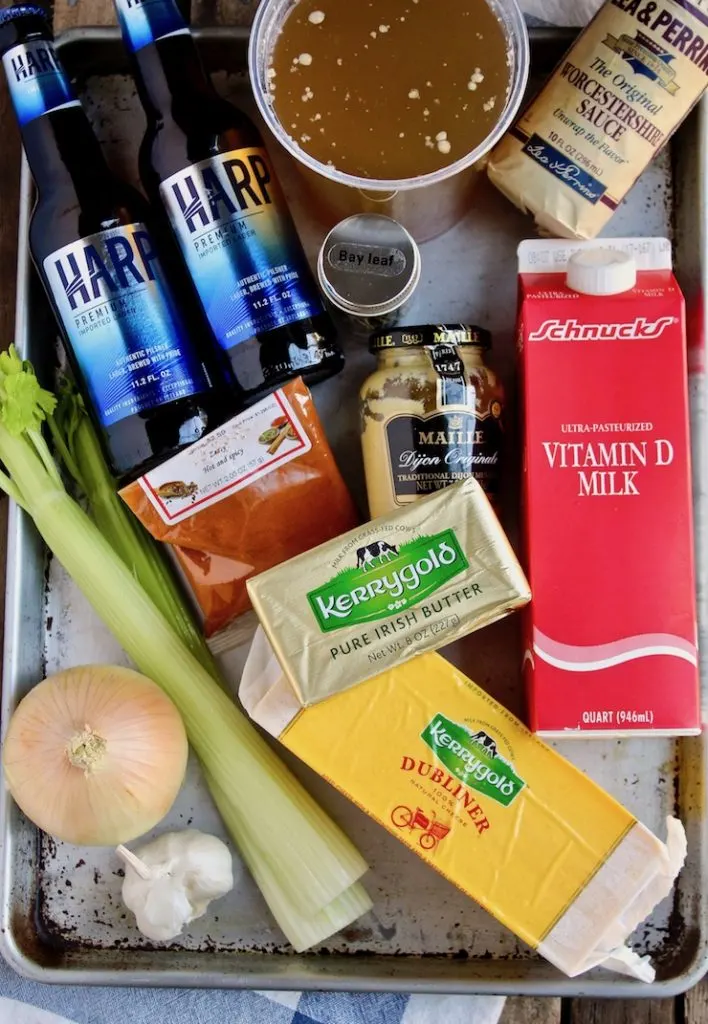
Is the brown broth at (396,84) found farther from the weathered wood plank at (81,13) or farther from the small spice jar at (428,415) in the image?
the weathered wood plank at (81,13)

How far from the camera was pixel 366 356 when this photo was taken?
1.01 metres

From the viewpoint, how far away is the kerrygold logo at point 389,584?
814mm

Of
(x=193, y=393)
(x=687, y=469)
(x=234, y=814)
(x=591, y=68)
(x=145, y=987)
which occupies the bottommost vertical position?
(x=145, y=987)

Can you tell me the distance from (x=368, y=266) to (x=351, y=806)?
0.55 m

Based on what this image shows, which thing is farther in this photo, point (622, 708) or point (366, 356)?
point (366, 356)

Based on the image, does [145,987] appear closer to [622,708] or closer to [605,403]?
[622,708]

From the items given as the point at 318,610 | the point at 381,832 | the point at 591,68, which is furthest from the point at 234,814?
the point at 591,68

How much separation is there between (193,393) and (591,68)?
494 millimetres

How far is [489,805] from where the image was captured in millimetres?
847

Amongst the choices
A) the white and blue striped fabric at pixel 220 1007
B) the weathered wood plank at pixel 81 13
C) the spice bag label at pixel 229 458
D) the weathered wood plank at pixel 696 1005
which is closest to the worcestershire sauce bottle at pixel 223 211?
the spice bag label at pixel 229 458

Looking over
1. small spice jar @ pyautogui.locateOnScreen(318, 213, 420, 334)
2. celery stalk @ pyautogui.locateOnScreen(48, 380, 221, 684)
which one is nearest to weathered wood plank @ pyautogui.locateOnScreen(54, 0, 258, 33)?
small spice jar @ pyautogui.locateOnScreen(318, 213, 420, 334)

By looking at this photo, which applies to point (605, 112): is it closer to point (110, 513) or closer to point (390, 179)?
point (390, 179)

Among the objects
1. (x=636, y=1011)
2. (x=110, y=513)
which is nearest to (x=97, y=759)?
(x=110, y=513)

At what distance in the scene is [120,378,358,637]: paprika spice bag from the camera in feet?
3.01
